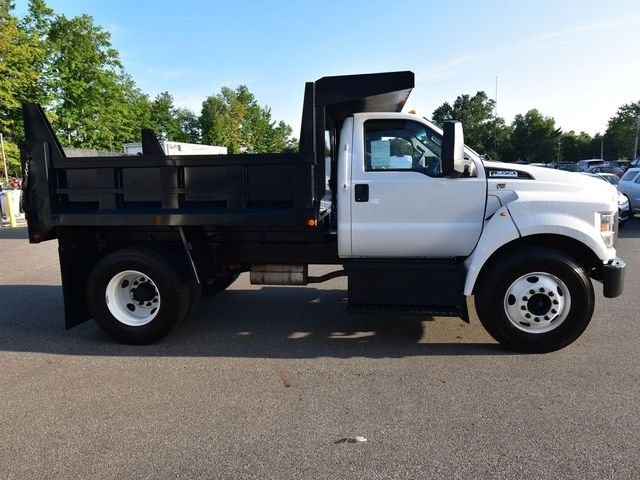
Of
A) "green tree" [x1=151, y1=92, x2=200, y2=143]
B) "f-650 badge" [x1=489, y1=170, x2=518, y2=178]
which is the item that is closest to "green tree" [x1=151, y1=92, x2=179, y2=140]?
"green tree" [x1=151, y1=92, x2=200, y2=143]

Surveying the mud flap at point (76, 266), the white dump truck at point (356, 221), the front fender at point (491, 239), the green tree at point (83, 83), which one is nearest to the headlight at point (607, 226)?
the white dump truck at point (356, 221)

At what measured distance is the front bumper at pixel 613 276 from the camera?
4387 millimetres

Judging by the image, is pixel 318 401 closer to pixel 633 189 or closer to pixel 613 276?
pixel 613 276

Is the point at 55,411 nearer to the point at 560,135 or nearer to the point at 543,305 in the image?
the point at 543,305

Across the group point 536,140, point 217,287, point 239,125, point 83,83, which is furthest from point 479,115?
point 217,287

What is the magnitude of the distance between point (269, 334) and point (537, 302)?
2.79 meters

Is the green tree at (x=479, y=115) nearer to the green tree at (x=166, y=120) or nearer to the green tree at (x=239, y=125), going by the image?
the green tree at (x=239, y=125)

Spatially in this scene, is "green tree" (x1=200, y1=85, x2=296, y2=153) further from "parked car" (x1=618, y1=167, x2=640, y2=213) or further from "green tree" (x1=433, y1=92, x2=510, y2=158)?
"parked car" (x1=618, y1=167, x2=640, y2=213)

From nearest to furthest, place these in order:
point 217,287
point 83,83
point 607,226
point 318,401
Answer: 1. point 318,401
2. point 607,226
3. point 217,287
4. point 83,83

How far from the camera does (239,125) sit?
2367 inches

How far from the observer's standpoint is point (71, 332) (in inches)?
211

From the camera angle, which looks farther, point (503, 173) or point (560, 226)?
point (503, 173)

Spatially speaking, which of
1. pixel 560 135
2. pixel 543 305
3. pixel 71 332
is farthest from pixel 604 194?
pixel 560 135

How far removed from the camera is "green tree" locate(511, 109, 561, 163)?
253ft
